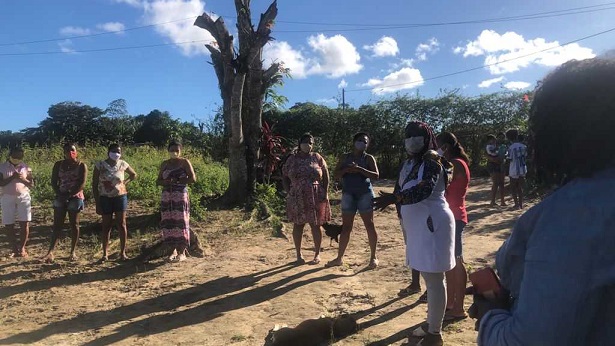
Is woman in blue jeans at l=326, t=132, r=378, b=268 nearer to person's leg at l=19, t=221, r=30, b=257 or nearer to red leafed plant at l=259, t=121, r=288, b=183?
person's leg at l=19, t=221, r=30, b=257

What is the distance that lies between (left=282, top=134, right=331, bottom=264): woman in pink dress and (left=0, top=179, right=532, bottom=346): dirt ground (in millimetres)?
612

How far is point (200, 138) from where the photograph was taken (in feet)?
59.3

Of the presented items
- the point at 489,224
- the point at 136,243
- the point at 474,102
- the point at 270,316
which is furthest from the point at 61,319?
the point at 474,102

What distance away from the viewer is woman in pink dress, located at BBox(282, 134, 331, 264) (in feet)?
20.1

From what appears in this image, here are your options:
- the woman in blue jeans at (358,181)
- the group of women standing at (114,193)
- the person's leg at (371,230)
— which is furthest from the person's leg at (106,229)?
the person's leg at (371,230)

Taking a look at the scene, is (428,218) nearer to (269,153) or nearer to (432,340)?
(432,340)

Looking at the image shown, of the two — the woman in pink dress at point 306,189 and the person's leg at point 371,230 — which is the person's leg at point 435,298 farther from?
the woman in pink dress at point 306,189

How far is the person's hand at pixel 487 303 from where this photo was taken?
4.46ft

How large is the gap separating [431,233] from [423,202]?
224 mm

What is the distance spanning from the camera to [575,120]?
1182 mm

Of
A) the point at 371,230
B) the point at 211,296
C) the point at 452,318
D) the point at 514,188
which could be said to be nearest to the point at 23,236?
the point at 211,296

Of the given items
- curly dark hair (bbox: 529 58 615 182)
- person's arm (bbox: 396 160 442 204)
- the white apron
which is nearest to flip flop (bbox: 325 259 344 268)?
the white apron

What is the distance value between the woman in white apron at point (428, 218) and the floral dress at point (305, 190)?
9.00 feet

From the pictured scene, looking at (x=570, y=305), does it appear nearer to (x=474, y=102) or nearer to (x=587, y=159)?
(x=587, y=159)
